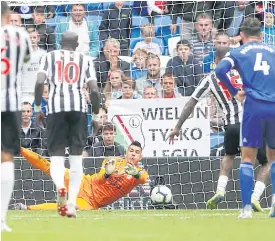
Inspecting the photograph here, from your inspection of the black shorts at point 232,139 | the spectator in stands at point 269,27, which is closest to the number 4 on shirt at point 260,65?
the black shorts at point 232,139

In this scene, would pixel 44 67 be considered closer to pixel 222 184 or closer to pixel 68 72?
pixel 68 72

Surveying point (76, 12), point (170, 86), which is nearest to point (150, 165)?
point (170, 86)

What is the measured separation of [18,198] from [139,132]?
1.98 m

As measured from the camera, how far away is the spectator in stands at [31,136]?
15.3 meters

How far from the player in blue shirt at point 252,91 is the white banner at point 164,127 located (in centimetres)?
443

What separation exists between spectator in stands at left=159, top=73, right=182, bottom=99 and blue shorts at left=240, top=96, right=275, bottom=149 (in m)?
5.32

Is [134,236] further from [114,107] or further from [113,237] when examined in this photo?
[114,107]

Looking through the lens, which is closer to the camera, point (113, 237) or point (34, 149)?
point (113, 237)

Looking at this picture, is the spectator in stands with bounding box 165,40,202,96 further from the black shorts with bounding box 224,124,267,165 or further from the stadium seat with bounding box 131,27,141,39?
the black shorts with bounding box 224,124,267,165

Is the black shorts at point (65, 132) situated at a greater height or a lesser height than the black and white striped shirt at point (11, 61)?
lesser

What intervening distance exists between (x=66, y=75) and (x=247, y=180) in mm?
2185

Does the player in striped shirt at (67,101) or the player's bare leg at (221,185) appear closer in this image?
the player in striped shirt at (67,101)

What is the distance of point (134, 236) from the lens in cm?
762

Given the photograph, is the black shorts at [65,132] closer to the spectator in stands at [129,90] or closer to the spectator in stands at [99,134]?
the spectator in stands at [99,134]
